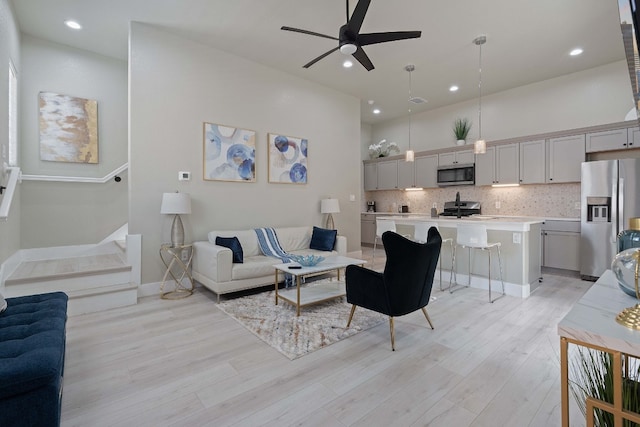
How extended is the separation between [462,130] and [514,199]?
1757 mm

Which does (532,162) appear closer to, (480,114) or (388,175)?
(480,114)

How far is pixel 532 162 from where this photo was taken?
539cm

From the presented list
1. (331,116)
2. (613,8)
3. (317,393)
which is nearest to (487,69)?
(613,8)

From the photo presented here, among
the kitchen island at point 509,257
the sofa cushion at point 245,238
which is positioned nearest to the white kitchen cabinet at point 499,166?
the kitchen island at point 509,257

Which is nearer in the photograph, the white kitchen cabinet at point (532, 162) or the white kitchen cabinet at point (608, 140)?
the white kitchen cabinet at point (608, 140)

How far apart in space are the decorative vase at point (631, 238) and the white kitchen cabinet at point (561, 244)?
4.28 metres

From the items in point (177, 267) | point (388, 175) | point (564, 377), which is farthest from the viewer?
point (388, 175)

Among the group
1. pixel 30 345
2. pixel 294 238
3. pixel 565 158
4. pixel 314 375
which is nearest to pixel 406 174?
pixel 565 158

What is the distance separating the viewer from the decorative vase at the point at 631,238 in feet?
4.28

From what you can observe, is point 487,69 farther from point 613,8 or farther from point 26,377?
point 26,377

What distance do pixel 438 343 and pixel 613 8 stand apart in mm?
4209

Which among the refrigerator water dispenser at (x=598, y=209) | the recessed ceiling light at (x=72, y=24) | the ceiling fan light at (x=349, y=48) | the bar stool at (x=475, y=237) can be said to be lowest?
the bar stool at (x=475, y=237)

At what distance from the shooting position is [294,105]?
5.43 metres

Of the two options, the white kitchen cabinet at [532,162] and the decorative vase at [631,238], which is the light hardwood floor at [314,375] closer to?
the decorative vase at [631,238]
